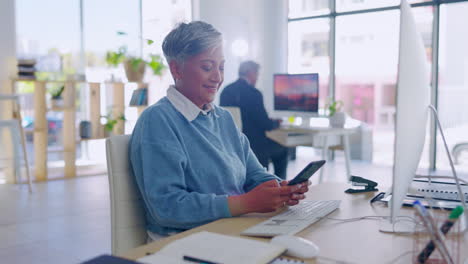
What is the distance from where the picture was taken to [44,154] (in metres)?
5.69

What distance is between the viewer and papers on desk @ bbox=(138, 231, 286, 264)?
0.91 meters

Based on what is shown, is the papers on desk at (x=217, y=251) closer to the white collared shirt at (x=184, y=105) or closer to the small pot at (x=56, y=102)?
the white collared shirt at (x=184, y=105)

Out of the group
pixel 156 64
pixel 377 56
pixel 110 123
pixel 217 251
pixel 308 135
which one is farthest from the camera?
pixel 377 56

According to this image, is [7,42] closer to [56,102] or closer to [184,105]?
[56,102]

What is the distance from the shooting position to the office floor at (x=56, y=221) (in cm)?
301

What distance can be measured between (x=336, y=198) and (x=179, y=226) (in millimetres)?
545

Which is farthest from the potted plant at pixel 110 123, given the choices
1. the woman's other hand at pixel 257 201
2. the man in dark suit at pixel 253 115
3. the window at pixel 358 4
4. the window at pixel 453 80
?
the woman's other hand at pixel 257 201

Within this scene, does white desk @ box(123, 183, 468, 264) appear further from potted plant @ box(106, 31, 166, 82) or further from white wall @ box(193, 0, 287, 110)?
white wall @ box(193, 0, 287, 110)

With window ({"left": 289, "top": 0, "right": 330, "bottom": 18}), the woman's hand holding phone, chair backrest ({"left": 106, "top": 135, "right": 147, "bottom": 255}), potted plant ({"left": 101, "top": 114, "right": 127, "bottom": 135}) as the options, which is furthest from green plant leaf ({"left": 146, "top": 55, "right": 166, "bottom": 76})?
the woman's hand holding phone

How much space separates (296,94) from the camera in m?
4.86

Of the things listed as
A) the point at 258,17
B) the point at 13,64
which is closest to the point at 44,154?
the point at 13,64

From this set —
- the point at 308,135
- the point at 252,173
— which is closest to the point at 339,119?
the point at 308,135

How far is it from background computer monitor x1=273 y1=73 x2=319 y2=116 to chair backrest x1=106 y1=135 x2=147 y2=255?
3421 millimetres

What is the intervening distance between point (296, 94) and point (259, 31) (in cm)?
325
